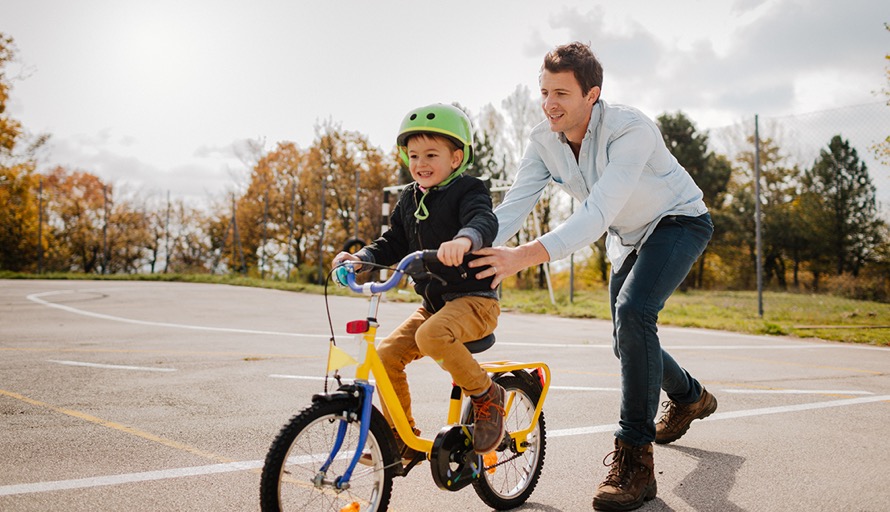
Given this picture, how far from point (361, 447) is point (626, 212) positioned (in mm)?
1823

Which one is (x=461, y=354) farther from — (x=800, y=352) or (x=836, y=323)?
(x=836, y=323)

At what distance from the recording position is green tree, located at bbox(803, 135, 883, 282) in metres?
27.3

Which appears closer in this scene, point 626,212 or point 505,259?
point 505,259

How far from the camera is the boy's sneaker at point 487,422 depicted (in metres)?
2.82

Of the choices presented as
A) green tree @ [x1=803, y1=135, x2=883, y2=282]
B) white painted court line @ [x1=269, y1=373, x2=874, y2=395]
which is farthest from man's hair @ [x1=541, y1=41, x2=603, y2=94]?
green tree @ [x1=803, y1=135, x2=883, y2=282]

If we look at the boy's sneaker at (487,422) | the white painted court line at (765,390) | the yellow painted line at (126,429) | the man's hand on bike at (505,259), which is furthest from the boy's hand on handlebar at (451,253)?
the white painted court line at (765,390)

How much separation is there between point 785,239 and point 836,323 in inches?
918

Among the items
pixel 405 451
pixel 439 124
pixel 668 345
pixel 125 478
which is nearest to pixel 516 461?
pixel 405 451

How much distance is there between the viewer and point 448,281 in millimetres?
2818

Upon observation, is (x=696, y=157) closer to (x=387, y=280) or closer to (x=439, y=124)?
(x=439, y=124)

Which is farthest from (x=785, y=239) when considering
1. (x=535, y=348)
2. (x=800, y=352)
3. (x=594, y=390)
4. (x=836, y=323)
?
(x=594, y=390)

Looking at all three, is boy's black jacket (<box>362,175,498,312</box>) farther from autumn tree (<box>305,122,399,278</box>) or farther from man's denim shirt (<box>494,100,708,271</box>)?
autumn tree (<box>305,122,399,278</box>)

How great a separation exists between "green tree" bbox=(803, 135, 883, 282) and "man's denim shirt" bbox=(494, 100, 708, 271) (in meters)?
26.1

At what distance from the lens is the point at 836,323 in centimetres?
1245
